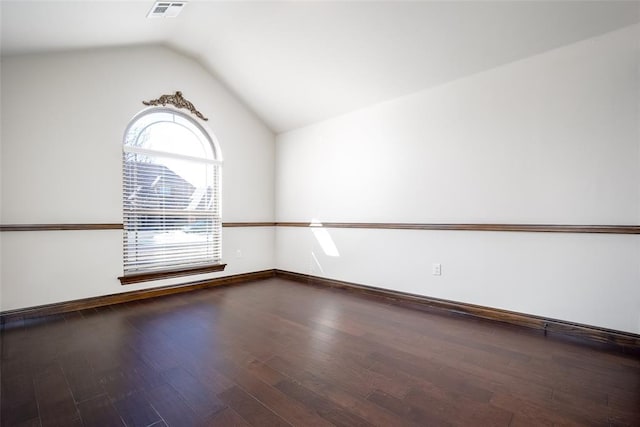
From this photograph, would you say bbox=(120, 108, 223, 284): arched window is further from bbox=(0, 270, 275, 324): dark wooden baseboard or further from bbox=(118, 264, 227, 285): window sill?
bbox=(0, 270, 275, 324): dark wooden baseboard

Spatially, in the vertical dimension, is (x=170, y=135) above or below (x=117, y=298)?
above

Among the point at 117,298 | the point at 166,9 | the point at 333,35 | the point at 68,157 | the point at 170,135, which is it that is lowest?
the point at 117,298

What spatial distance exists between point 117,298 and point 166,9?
275cm

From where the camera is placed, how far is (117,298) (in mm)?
2932

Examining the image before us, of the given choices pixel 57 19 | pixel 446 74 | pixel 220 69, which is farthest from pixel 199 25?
pixel 446 74

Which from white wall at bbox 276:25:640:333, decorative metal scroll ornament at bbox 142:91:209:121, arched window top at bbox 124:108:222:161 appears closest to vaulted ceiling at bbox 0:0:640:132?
white wall at bbox 276:25:640:333

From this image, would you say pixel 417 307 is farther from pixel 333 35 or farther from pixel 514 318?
pixel 333 35

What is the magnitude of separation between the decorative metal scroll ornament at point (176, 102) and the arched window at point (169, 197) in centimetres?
9

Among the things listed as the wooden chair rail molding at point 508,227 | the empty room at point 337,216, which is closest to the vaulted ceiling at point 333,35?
the empty room at point 337,216

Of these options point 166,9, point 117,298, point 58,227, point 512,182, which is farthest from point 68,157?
point 512,182

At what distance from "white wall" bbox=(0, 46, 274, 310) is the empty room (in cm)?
2

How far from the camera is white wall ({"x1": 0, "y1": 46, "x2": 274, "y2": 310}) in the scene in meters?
2.40

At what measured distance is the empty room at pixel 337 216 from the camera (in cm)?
153

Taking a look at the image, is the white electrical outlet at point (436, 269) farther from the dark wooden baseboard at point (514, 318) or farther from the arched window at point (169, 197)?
the arched window at point (169, 197)
